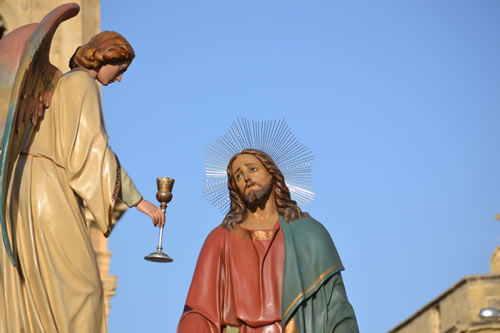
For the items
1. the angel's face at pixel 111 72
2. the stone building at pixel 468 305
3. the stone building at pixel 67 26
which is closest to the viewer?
the angel's face at pixel 111 72

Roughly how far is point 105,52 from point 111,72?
17 centimetres

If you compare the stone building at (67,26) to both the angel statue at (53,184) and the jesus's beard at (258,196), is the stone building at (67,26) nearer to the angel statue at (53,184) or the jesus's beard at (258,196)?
the jesus's beard at (258,196)

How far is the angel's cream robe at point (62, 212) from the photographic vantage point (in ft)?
30.6

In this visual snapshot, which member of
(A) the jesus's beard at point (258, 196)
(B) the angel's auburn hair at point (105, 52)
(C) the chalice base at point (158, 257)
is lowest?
(C) the chalice base at point (158, 257)

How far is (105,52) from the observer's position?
32.8ft

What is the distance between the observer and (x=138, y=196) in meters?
9.84

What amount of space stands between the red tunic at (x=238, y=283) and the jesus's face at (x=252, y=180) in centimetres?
27

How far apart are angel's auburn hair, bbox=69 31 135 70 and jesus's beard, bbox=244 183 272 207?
213cm

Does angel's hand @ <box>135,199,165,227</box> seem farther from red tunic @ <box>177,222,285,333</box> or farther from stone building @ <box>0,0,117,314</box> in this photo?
stone building @ <box>0,0,117,314</box>

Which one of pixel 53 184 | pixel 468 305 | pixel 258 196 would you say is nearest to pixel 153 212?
pixel 53 184

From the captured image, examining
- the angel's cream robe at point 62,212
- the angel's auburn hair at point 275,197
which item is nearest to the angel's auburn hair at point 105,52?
the angel's cream robe at point 62,212

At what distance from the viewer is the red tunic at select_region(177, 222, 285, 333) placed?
11.1 meters

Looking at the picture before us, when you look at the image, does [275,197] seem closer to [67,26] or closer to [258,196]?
[258,196]

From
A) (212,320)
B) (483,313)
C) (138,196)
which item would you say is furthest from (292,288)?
(483,313)
